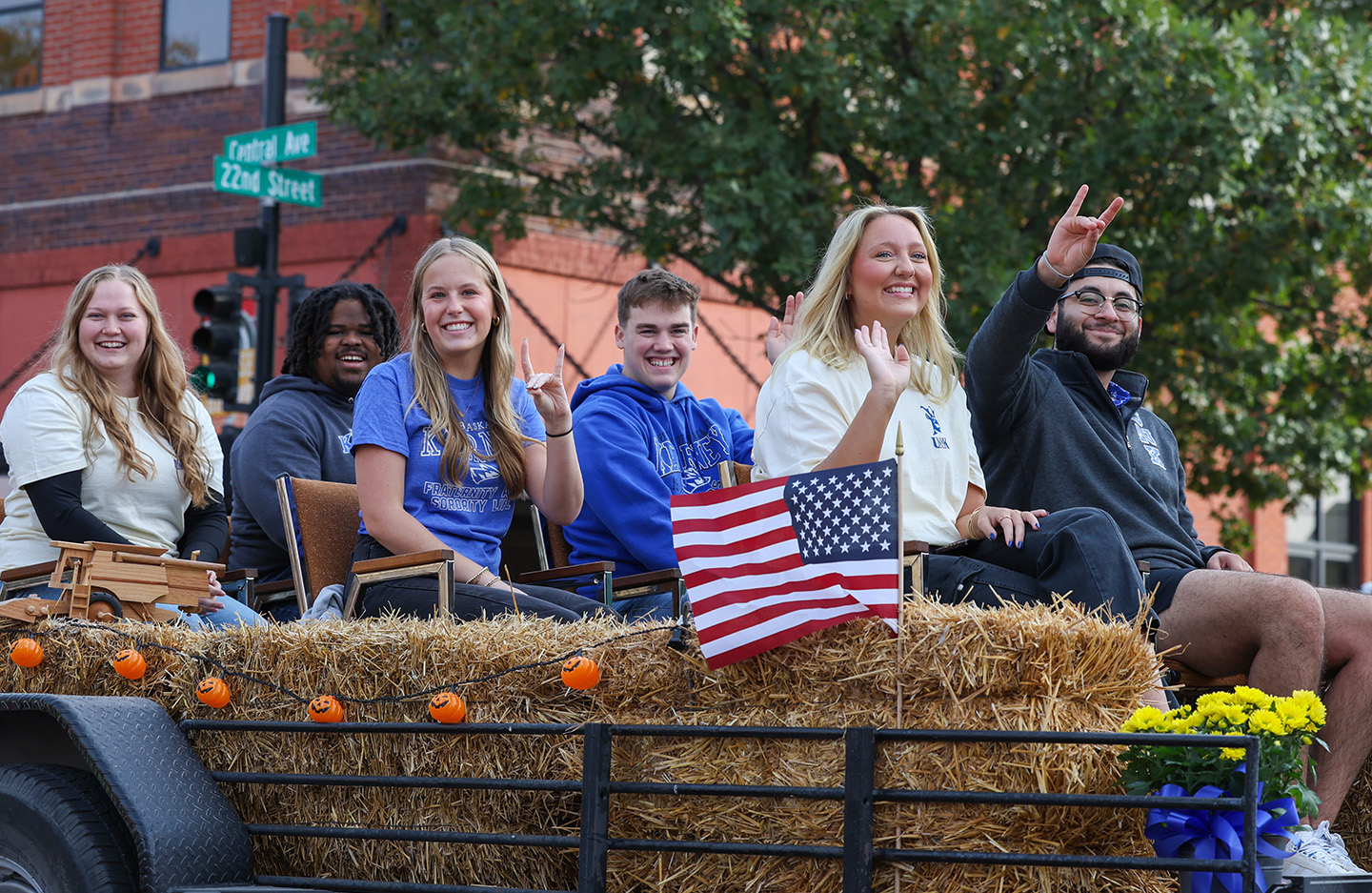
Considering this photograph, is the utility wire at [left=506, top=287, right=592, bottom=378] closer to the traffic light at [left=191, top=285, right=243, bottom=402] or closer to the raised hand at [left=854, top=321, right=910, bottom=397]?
the traffic light at [left=191, top=285, right=243, bottom=402]

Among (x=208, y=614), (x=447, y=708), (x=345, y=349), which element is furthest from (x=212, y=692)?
(x=345, y=349)

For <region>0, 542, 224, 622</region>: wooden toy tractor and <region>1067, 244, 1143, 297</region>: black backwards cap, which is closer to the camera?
A: <region>0, 542, 224, 622</region>: wooden toy tractor

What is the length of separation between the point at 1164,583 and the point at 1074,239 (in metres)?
1.07

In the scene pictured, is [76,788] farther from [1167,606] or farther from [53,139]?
[53,139]

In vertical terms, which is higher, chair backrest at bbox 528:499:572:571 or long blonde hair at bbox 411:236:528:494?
long blonde hair at bbox 411:236:528:494

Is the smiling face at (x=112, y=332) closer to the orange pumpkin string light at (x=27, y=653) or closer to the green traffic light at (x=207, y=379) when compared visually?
the orange pumpkin string light at (x=27, y=653)

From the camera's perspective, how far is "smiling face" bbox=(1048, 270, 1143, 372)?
5305 mm

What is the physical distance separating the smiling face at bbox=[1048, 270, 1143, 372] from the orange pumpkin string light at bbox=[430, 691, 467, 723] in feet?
8.55

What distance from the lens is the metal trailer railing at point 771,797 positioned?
2965 millimetres

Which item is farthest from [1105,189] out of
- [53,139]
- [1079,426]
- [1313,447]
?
[53,139]

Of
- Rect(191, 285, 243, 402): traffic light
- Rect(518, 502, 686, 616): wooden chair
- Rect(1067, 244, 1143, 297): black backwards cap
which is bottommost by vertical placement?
Rect(518, 502, 686, 616): wooden chair

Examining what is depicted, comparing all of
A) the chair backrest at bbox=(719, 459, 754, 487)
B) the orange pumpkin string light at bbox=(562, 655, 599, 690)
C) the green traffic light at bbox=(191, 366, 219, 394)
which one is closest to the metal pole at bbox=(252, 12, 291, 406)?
the green traffic light at bbox=(191, 366, 219, 394)

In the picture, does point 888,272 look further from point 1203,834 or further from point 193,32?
point 193,32

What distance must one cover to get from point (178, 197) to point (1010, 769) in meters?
15.6
